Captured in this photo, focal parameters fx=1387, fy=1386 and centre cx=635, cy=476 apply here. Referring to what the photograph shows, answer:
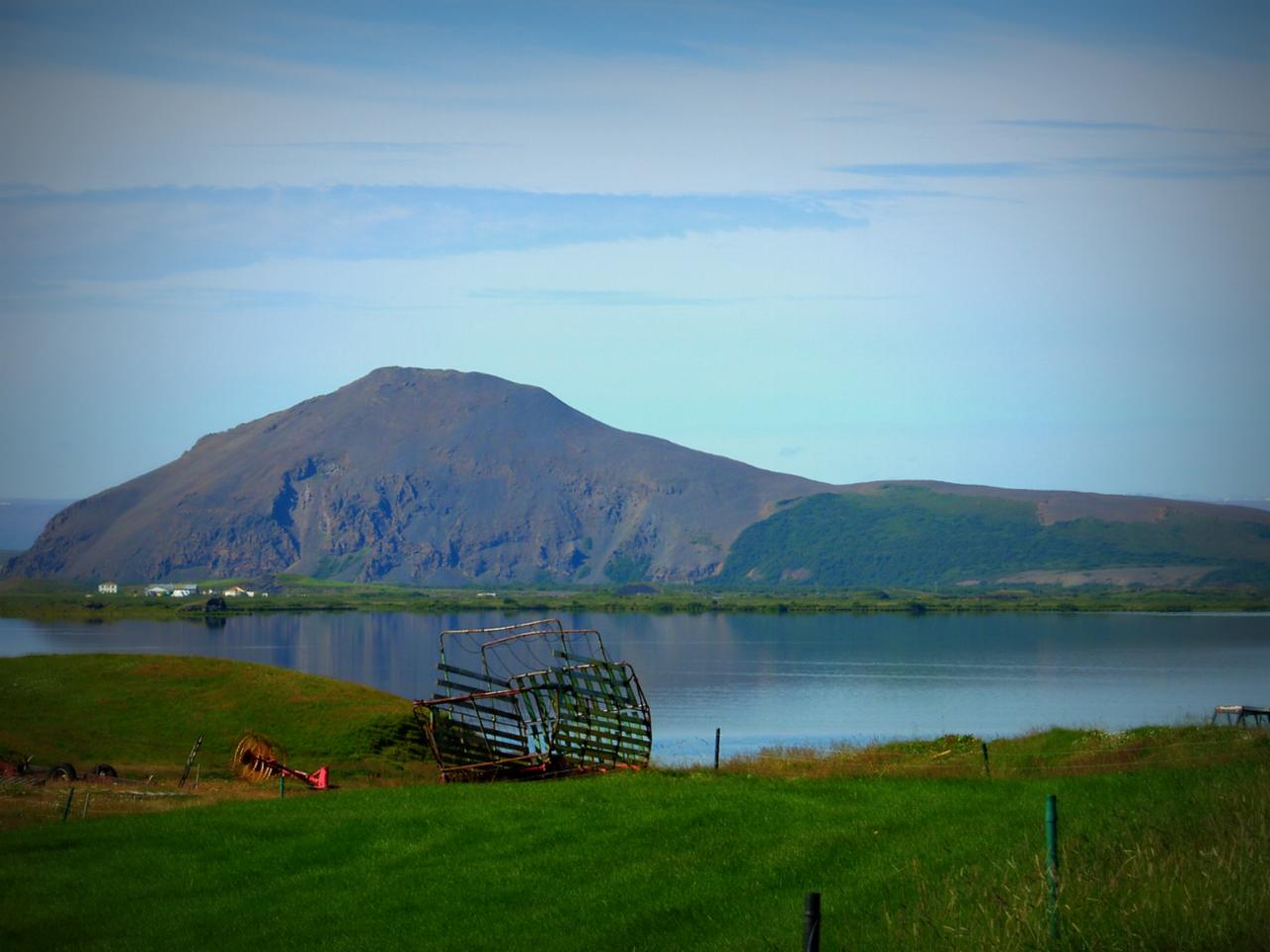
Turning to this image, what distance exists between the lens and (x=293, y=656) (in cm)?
12762

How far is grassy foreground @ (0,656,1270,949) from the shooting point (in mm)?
15539

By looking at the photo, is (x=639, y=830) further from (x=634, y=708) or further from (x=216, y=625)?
(x=216, y=625)

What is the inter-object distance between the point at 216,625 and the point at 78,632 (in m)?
29.0

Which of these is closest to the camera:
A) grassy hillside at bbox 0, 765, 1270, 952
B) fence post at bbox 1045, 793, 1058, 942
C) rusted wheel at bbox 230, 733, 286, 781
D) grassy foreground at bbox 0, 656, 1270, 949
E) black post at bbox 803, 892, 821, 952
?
black post at bbox 803, 892, 821, 952

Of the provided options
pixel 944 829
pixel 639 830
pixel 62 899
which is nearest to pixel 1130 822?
pixel 944 829

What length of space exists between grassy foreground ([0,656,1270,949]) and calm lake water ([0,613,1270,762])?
23.1m

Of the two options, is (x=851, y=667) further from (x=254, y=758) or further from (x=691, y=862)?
(x=691, y=862)

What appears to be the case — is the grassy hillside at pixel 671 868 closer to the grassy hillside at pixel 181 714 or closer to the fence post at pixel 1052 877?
the fence post at pixel 1052 877

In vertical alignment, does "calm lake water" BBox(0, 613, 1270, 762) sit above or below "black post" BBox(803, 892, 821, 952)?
below

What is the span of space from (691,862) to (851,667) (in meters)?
95.2

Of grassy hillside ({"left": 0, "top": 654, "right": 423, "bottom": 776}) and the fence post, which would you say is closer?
the fence post

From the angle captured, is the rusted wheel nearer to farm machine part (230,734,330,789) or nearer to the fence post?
farm machine part (230,734,330,789)

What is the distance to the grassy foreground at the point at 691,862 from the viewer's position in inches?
612

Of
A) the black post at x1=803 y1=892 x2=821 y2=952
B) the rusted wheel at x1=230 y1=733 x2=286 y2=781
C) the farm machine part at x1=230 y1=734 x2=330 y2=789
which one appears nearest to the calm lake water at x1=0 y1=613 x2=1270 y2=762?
the farm machine part at x1=230 y1=734 x2=330 y2=789
